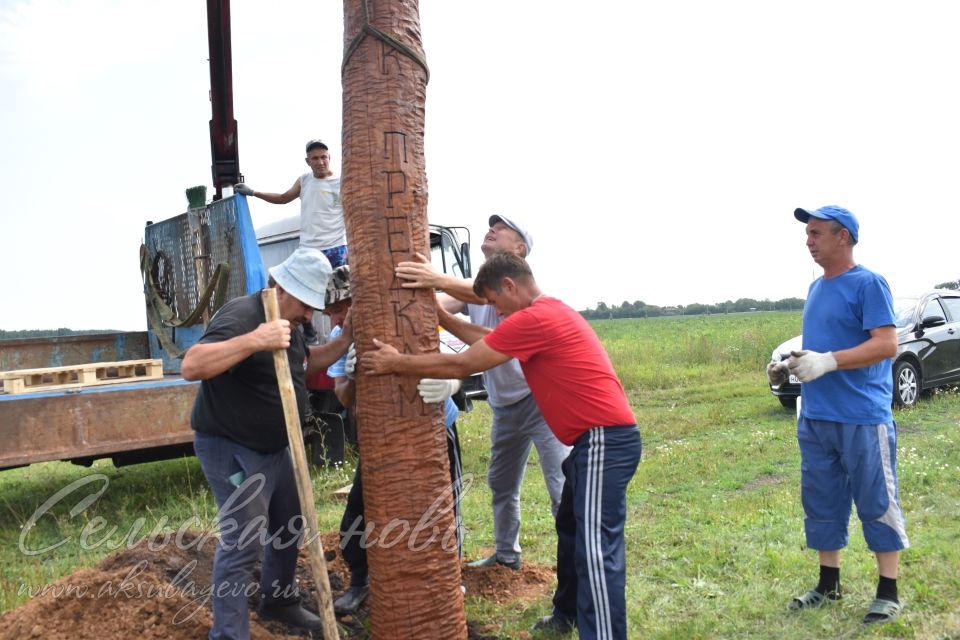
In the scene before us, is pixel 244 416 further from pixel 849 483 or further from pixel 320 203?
pixel 320 203

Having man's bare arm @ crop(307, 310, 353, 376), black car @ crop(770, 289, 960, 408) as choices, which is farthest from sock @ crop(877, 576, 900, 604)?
black car @ crop(770, 289, 960, 408)

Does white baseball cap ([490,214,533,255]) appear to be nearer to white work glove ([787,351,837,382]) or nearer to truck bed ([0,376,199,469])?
white work glove ([787,351,837,382])

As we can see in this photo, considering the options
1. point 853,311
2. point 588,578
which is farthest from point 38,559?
point 853,311

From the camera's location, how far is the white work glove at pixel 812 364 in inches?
147

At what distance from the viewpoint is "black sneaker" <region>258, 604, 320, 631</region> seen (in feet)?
12.1

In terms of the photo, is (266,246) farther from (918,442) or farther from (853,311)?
(918,442)

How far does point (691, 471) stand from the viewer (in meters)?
7.48

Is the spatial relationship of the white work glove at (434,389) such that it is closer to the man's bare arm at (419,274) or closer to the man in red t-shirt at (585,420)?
the man in red t-shirt at (585,420)

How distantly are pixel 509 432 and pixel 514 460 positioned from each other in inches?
7.6

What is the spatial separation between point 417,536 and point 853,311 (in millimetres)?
2412

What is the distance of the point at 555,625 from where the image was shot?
381 cm

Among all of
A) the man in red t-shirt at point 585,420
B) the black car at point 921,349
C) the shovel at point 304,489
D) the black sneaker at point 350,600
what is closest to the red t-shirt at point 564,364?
the man in red t-shirt at point 585,420

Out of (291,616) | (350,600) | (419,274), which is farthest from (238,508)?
(419,274)

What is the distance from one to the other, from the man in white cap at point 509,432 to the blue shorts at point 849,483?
1285 millimetres
